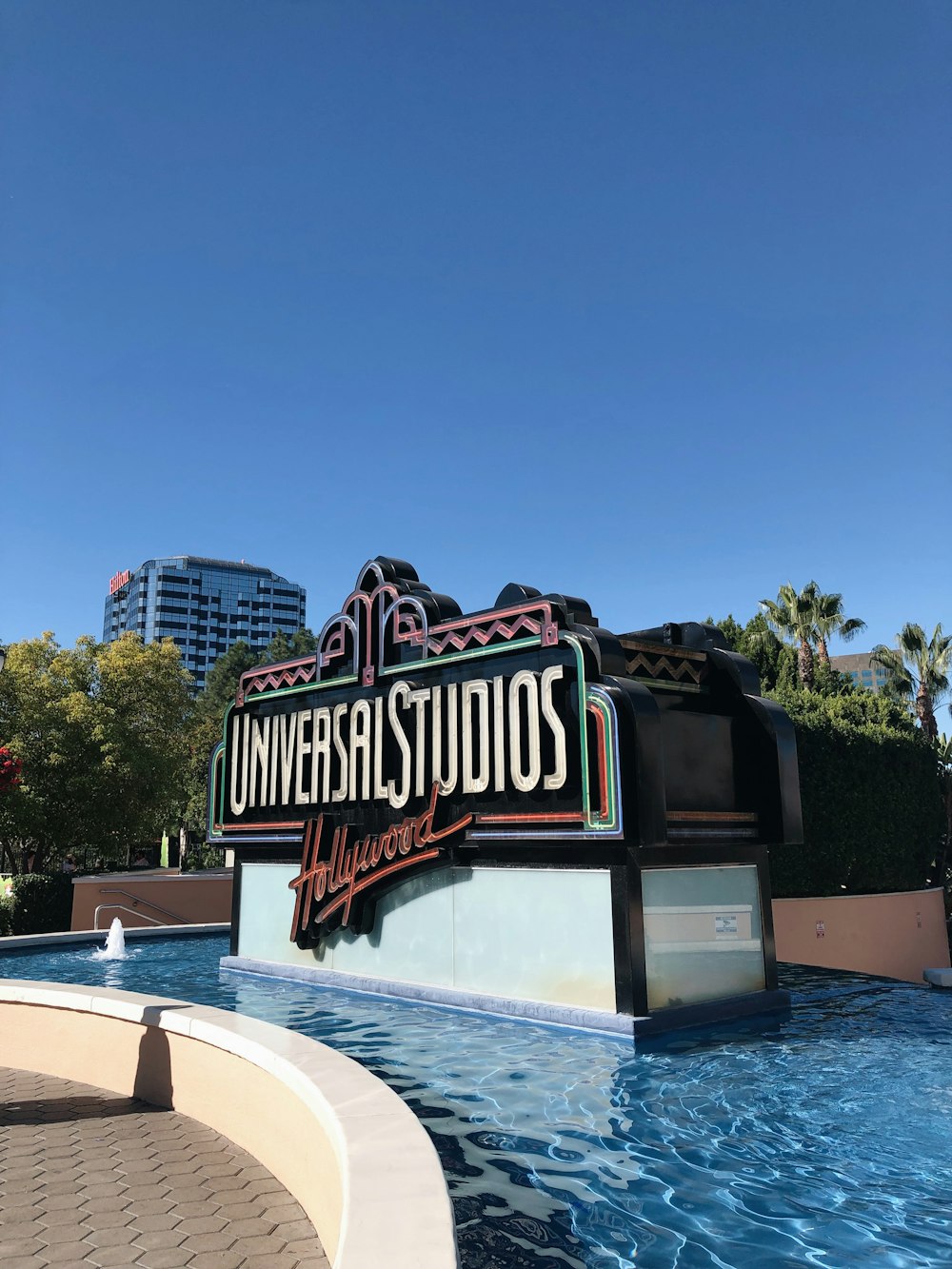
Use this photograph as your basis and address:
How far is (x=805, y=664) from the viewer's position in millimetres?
47500

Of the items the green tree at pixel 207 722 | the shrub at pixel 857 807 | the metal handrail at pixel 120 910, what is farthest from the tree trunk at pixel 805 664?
the metal handrail at pixel 120 910

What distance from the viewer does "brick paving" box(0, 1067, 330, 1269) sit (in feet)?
20.7

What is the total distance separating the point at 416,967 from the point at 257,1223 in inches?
348

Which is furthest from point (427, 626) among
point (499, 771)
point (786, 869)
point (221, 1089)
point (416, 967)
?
point (786, 869)

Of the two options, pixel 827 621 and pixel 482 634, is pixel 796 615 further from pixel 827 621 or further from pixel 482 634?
pixel 482 634

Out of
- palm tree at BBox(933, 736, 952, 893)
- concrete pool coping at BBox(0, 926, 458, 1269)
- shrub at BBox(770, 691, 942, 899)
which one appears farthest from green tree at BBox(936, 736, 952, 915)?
concrete pool coping at BBox(0, 926, 458, 1269)

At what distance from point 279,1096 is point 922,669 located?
5372cm

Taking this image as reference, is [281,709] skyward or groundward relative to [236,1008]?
skyward

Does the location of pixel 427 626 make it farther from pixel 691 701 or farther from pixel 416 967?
pixel 416 967

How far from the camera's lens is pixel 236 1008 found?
1448 cm

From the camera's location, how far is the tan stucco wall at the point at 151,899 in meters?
27.6

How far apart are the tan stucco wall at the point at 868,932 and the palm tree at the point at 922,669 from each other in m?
21.7

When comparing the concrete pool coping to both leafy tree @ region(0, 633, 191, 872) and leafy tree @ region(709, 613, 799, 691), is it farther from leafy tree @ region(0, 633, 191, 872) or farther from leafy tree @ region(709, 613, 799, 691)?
leafy tree @ region(709, 613, 799, 691)

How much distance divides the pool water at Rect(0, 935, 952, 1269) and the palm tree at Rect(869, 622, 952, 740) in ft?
142
